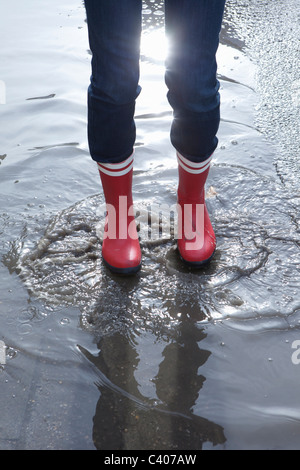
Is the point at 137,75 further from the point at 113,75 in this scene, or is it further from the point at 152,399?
the point at 152,399

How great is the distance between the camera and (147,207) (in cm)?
206

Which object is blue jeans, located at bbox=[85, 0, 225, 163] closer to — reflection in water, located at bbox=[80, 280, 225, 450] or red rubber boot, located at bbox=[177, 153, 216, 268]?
red rubber boot, located at bbox=[177, 153, 216, 268]

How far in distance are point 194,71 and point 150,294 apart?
0.71m

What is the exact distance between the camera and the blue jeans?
1.33m

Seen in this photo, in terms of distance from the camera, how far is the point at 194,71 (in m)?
1.42

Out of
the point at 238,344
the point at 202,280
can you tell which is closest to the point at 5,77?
the point at 202,280

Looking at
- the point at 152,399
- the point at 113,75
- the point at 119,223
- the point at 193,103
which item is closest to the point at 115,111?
A: the point at 113,75

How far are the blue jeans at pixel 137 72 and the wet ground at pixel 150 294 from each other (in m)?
0.43

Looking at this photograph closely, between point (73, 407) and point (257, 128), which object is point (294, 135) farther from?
point (73, 407)

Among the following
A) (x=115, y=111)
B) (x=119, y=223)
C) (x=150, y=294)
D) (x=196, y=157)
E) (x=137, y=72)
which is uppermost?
(x=137, y=72)

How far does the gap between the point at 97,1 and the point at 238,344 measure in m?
1.04

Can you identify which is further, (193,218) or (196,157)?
(193,218)

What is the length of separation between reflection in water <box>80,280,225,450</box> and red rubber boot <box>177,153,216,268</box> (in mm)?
292

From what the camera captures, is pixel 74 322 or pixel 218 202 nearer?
pixel 74 322
